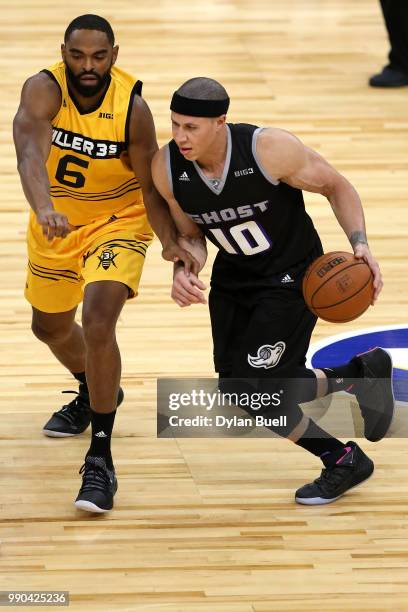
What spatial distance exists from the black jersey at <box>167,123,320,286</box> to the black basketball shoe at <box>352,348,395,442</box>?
2.18ft

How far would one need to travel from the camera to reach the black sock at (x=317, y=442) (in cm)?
529

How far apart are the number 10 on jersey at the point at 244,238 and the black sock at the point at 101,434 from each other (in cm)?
82

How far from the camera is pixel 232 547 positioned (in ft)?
16.4

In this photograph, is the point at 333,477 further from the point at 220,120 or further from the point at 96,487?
the point at 220,120

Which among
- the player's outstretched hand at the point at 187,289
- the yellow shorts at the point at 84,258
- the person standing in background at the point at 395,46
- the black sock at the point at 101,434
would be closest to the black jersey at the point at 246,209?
the player's outstretched hand at the point at 187,289

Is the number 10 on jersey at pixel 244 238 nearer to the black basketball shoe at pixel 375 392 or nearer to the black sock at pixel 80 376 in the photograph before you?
the black basketball shoe at pixel 375 392

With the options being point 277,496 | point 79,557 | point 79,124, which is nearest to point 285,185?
point 79,124

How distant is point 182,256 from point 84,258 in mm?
508

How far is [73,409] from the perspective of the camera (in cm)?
599

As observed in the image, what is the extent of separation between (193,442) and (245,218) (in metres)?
1.25

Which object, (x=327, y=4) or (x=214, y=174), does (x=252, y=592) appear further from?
(x=327, y=4)

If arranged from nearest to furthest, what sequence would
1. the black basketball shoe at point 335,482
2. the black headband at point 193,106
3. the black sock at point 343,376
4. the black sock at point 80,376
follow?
the black headband at point 193,106 → the black basketball shoe at point 335,482 → the black sock at point 343,376 → the black sock at point 80,376

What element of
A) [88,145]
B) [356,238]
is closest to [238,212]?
[356,238]

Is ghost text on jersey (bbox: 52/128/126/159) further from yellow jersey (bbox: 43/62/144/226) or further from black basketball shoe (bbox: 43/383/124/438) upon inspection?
black basketball shoe (bbox: 43/383/124/438)
